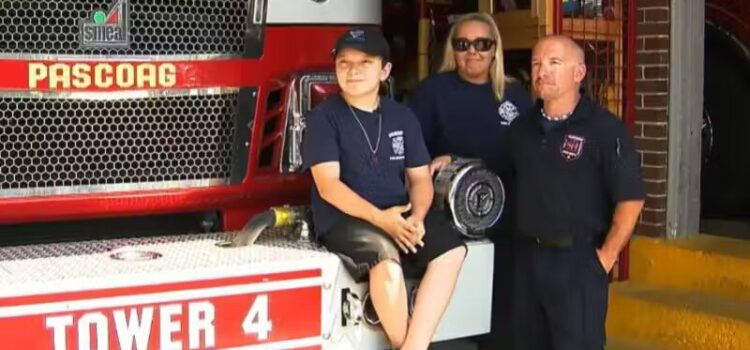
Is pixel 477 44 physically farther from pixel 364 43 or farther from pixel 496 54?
pixel 364 43

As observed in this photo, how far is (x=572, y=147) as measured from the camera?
374cm

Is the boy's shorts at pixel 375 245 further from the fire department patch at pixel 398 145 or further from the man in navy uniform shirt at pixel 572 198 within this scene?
the man in navy uniform shirt at pixel 572 198

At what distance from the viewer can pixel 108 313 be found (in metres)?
2.83

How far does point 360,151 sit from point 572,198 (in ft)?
2.62

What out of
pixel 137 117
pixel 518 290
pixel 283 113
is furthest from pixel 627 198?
pixel 137 117

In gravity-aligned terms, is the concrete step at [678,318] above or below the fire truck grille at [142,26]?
below

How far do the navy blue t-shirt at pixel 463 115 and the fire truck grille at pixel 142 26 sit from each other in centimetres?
105

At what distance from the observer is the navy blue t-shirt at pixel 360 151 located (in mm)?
3396

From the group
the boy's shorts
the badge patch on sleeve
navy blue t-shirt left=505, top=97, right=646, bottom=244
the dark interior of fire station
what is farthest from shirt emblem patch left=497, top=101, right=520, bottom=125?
the dark interior of fire station

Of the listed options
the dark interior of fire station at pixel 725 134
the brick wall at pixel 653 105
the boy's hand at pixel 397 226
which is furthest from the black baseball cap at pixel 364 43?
the dark interior of fire station at pixel 725 134

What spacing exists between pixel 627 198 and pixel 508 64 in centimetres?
225

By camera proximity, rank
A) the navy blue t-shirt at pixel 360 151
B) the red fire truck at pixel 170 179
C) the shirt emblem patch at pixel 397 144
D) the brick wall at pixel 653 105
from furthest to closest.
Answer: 1. the brick wall at pixel 653 105
2. the shirt emblem patch at pixel 397 144
3. the navy blue t-shirt at pixel 360 151
4. the red fire truck at pixel 170 179

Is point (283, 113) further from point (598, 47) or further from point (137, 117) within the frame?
point (598, 47)

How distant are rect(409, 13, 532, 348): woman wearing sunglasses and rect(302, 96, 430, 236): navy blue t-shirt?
655 millimetres
